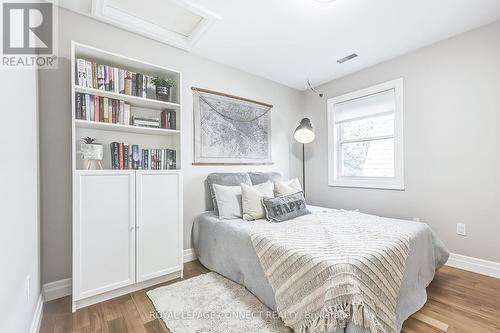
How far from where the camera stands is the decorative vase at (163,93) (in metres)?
2.33

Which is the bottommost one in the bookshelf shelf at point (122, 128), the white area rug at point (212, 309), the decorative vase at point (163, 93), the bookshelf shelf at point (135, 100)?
the white area rug at point (212, 309)

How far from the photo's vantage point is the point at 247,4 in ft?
6.63

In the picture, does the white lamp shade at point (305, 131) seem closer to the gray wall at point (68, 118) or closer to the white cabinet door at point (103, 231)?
the gray wall at point (68, 118)

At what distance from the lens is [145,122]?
2.28m

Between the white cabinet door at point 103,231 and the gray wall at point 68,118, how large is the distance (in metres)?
0.37

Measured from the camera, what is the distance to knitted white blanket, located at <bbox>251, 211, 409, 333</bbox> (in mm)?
1217

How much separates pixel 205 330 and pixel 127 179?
4.32 feet

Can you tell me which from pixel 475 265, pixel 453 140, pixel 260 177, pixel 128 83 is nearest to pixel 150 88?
pixel 128 83

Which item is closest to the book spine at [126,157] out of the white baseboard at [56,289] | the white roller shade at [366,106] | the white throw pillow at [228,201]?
the white throw pillow at [228,201]

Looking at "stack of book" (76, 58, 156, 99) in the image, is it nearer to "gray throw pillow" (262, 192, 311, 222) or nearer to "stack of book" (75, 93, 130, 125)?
"stack of book" (75, 93, 130, 125)

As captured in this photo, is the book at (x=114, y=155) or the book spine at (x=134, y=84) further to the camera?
the book spine at (x=134, y=84)

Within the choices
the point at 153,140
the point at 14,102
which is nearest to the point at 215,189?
the point at 153,140

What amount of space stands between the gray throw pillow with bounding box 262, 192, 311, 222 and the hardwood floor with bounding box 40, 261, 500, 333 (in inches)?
47.6

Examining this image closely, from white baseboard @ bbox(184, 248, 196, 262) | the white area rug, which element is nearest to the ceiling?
white baseboard @ bbox(184, 248, 196, 262)
